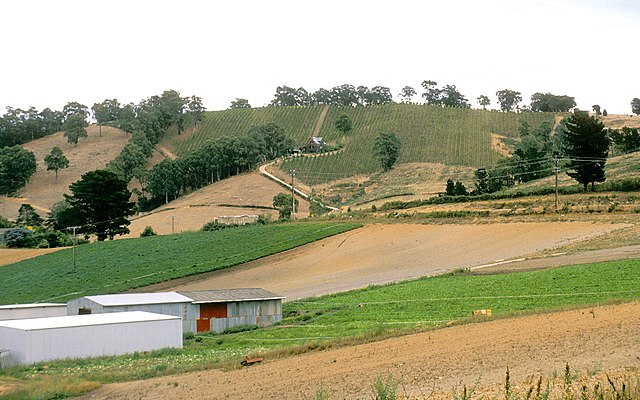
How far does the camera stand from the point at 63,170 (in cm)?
16262

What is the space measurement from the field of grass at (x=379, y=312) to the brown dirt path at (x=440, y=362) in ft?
6.88

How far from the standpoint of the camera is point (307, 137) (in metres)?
173

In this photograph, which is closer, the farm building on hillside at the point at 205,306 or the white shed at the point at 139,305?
the white shed at the point at 139,305

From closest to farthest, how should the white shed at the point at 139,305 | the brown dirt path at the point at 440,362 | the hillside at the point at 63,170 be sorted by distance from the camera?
the brown dirt path at the point at 440,362 → the white shed at the point at 139,305 → the hillside at the point at 63,170

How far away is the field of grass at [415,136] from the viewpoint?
141250 millimetres

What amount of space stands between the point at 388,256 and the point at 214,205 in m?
63.1

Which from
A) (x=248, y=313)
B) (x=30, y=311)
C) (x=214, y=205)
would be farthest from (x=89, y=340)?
(x=214, y=205)

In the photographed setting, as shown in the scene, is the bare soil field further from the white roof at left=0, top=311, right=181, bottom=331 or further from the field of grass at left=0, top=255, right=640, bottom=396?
the white roof at left=0, top=311, right=181, bottom=331

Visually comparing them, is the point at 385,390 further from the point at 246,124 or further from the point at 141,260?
the point at 246,124

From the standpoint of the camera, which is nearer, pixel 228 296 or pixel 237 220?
pixel 228 296

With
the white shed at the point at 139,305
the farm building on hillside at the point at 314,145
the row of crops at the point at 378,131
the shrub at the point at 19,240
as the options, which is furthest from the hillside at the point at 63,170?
the white shed at the point at 139,305

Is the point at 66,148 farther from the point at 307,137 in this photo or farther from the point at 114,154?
the point at 307,137

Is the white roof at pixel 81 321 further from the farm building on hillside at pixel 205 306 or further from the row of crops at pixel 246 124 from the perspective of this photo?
the row of crops at pixel 246 124

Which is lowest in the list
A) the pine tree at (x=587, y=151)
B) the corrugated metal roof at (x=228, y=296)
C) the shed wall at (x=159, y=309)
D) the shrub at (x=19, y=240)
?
the shrub at (x=19, y=240)
